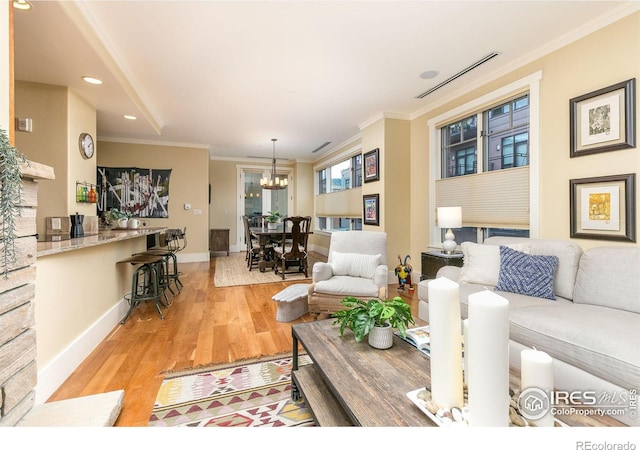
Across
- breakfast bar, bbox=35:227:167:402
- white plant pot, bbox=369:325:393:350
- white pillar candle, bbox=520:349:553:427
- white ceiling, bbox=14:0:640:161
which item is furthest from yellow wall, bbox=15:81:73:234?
white pillar candle, bbox=520:349:553:427

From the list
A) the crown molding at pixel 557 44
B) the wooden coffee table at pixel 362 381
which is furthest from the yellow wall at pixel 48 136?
the crown molding at pixel 557 44

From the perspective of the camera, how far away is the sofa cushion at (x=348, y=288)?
269 cm

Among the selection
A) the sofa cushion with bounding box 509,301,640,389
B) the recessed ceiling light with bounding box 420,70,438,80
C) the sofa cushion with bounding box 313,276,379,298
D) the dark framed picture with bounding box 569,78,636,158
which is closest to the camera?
the sofa cushion with bounding box 509,301,640,389

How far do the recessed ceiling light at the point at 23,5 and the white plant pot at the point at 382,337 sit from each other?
294 cm

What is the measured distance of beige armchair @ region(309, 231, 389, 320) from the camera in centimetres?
271

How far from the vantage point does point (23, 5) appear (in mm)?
1853

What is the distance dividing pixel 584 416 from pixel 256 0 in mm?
2905

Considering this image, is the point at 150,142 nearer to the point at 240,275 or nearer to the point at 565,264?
the point at 240,275

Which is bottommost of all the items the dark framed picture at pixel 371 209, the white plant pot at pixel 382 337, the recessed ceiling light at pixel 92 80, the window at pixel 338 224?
the white plant pot at pixel 382 337

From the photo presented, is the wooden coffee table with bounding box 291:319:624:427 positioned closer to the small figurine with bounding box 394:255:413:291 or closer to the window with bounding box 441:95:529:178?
the small figurine with bounding box 394:255:413:291

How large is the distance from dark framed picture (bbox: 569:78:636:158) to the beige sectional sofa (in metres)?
0.91

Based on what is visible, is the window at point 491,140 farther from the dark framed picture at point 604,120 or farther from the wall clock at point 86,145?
the wall clock at point 86,145
